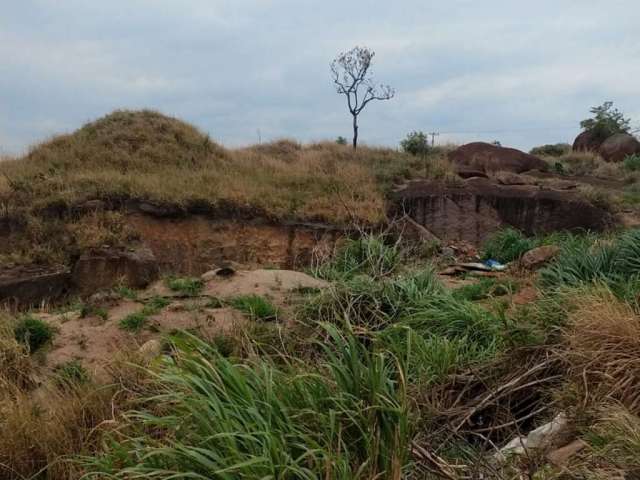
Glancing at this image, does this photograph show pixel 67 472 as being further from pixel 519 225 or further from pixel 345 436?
pixel 519 225

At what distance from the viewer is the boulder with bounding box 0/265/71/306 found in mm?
10008

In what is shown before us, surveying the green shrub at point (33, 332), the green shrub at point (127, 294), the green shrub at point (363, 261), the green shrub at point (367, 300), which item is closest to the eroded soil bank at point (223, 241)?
the green shrub at point (363, 261)

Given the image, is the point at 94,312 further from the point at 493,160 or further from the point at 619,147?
the point at 619,147

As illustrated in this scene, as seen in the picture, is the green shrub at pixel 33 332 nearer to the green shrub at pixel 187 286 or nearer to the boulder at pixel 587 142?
the green shrub at pixel 187 286

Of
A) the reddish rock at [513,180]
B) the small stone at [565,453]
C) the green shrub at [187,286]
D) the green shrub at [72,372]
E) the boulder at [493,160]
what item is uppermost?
the boulder at [493,160]

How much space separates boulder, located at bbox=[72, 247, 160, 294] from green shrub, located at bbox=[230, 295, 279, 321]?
141 inches

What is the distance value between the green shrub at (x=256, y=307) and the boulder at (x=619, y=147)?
21026 mm

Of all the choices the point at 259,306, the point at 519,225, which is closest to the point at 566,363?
the point at 259,306

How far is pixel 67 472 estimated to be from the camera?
3.65m

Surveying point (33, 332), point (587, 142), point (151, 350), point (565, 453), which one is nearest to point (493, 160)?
point (587, 142)

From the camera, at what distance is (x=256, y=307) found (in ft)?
23.4

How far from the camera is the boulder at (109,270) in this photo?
10.6 metres

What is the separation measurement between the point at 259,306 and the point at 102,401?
3.07m

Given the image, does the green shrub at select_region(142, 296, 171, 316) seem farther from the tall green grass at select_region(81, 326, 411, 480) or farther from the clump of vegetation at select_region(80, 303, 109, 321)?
the tall green grass at select_region(81, 326, 411, 480)
